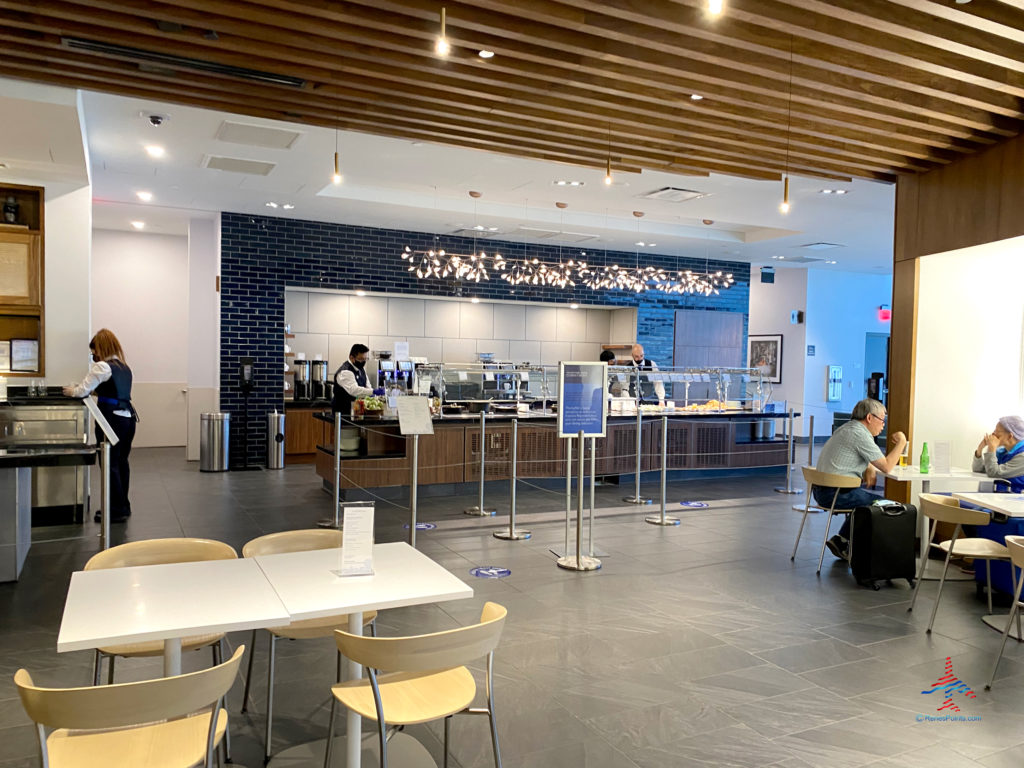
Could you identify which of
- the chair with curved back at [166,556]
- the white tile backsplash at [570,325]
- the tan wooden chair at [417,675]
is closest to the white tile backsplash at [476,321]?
the white tile backsplash at [570,325]

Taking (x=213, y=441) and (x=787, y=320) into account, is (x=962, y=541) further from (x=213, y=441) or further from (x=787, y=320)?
(x=787, y=320)

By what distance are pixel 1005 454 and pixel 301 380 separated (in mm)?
8174

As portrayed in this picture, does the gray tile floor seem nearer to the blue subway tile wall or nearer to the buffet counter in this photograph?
the buffet counter

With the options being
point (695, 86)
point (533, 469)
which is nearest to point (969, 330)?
point (695, 86)

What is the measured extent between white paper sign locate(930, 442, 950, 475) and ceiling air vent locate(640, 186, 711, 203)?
151 inches

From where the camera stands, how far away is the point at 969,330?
6.54 meters

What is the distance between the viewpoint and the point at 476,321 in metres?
12.3

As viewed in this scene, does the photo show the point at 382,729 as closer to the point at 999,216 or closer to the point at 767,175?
the point at 999,216

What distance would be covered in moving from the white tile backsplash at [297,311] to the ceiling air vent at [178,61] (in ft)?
21.1

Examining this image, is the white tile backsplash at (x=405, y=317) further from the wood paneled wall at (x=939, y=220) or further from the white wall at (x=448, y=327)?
the wood paneled wall at (x=939, y=220)

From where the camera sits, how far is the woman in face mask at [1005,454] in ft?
17.7

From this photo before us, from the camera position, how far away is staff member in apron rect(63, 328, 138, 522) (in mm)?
6742

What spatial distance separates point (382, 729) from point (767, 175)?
6.06 m

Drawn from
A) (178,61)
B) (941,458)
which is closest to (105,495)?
(178,61)
